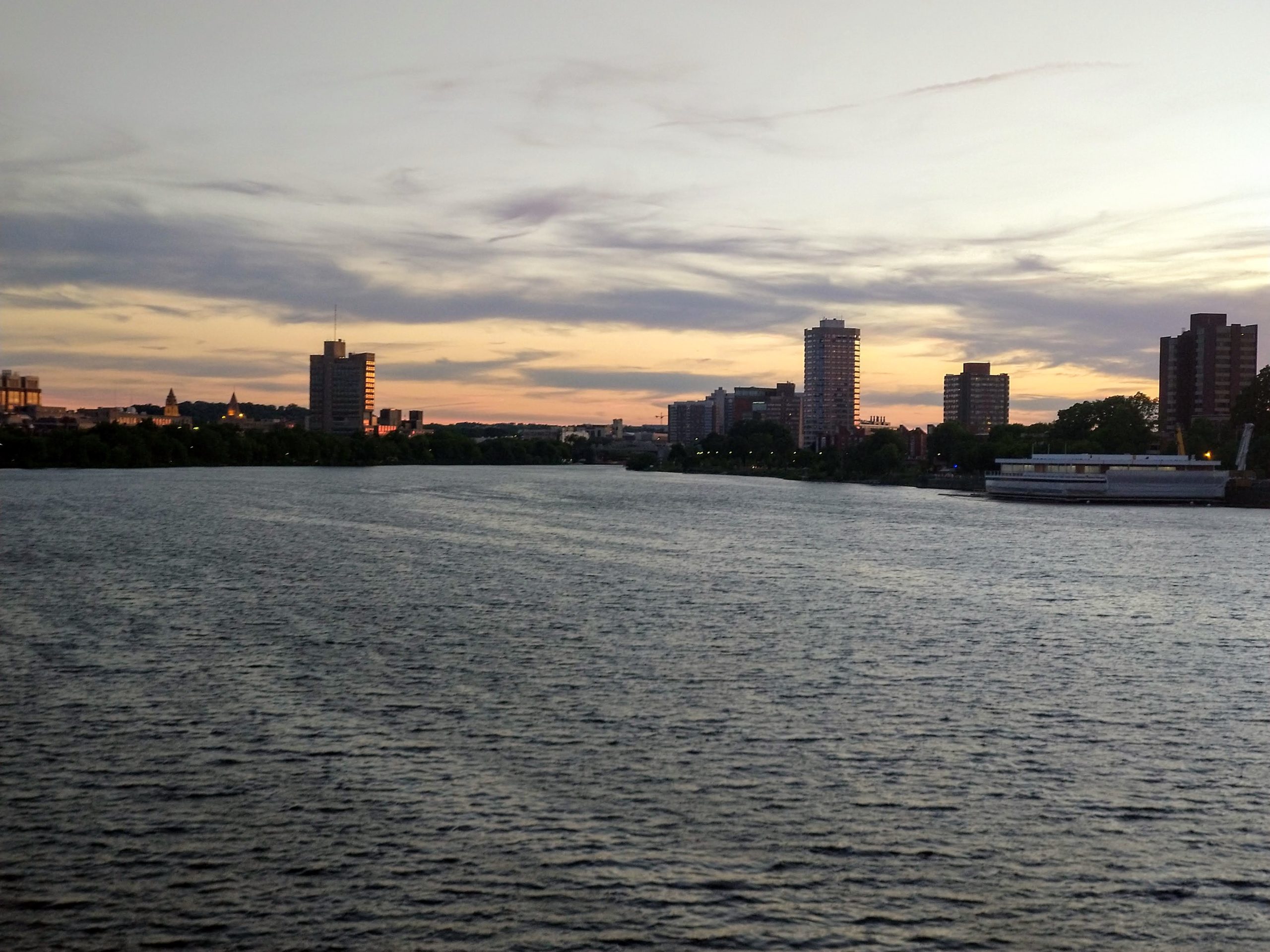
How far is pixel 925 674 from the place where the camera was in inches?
1387

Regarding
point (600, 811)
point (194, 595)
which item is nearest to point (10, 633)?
point (194, 595)

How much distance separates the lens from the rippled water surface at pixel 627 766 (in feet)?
56.9

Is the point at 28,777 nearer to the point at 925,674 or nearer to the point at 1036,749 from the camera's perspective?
the point at 1036,749

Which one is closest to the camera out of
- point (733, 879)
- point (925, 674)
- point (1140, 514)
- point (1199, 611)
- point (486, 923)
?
point (486, 923)

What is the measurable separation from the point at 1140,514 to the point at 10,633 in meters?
122

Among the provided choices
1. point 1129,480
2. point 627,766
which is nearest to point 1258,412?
point 1129,480

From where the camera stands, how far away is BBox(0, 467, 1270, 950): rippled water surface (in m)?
17.3

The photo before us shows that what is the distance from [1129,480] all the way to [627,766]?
14678 centimetres

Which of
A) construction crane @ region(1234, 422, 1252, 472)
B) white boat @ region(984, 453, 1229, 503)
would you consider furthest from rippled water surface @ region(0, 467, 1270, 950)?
construction crane @ region(1234, 422, 1252, 472)

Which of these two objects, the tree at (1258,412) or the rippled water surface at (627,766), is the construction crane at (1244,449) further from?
the rippled water surface at (627,766)

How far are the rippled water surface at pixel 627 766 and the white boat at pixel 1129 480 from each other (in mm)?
103737

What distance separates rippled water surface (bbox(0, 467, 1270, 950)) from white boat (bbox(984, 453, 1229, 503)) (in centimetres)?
10374

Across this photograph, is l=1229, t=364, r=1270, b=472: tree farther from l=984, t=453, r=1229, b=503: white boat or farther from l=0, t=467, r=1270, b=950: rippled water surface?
l=0, t=467, r=1270, b=950: rippled water surface

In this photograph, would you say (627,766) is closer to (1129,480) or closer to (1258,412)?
(1129,480)
